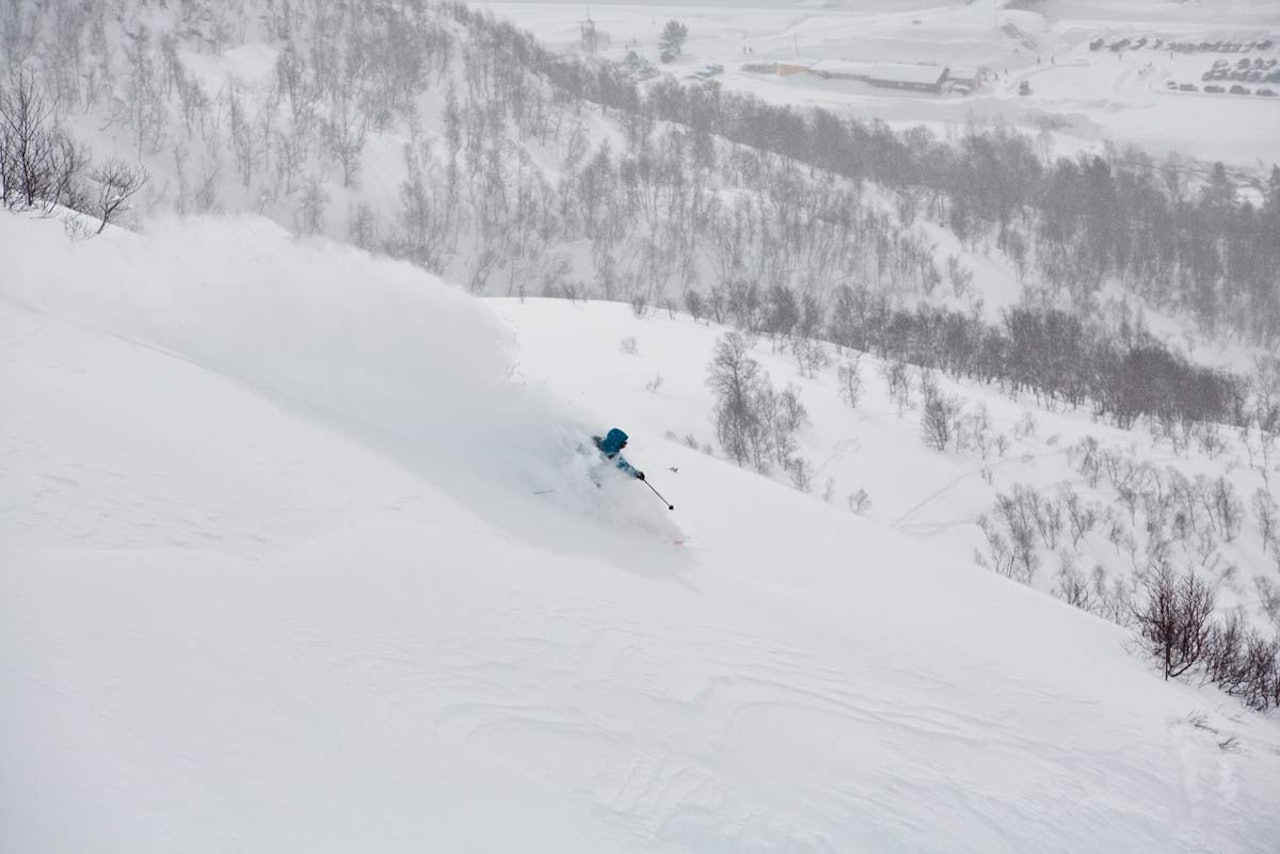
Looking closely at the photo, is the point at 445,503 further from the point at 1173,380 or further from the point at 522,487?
the point at 1173,380

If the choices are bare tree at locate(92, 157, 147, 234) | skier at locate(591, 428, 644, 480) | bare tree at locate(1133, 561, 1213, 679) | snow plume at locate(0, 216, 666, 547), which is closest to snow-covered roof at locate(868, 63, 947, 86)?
bare tree at locate(92, 157, 147, 234)

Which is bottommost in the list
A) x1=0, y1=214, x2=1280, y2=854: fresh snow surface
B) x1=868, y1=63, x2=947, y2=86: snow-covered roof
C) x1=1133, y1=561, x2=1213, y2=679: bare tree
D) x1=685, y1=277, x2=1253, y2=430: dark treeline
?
x1=685, y1=277, x2=1253, y2=430: dark treeline

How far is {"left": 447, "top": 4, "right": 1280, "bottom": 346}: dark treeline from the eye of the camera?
76.9 metres

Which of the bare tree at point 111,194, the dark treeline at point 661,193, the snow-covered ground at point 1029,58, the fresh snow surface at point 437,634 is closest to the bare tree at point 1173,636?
the fresh snow surface at point 437,634

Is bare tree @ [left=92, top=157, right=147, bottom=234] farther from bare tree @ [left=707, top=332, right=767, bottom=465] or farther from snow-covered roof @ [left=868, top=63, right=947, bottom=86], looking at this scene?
snow-covered roof @ [left=868, top=63, right=947, bottom=86]

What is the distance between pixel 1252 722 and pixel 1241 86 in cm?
13165

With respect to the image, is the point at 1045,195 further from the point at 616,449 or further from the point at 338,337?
the point at 338,337

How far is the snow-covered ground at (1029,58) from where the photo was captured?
340 feet

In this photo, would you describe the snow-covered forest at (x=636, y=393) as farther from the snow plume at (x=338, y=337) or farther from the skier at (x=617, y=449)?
the skier at (x=617, y=449)

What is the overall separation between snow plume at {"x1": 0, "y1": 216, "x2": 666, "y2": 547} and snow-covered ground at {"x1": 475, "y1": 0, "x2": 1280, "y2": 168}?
363 ft

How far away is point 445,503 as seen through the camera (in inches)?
324

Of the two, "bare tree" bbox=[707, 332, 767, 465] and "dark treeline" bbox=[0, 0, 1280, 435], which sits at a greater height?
"dark treeline" bbox=[0, 0, 1280, 435]

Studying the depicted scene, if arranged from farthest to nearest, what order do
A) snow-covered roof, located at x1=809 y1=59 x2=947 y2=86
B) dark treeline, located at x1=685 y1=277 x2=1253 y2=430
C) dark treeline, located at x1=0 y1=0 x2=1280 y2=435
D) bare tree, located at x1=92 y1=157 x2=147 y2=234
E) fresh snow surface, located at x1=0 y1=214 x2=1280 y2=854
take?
snow-covered roof, located at x1=809 y1=59 x2=947 y2=86, dark treeline, located at x1=0 y1=0 x2=1280 y2=435, dark treeline, located at x1=685 y1=277 x2=1253 y2=430, bare tree, located at x1=92 y1=157 x2=147 y2=234, fresh snow surface, located at x1=0 y1=214 x2=1280 y2=854

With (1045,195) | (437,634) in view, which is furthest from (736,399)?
(1045,195)
